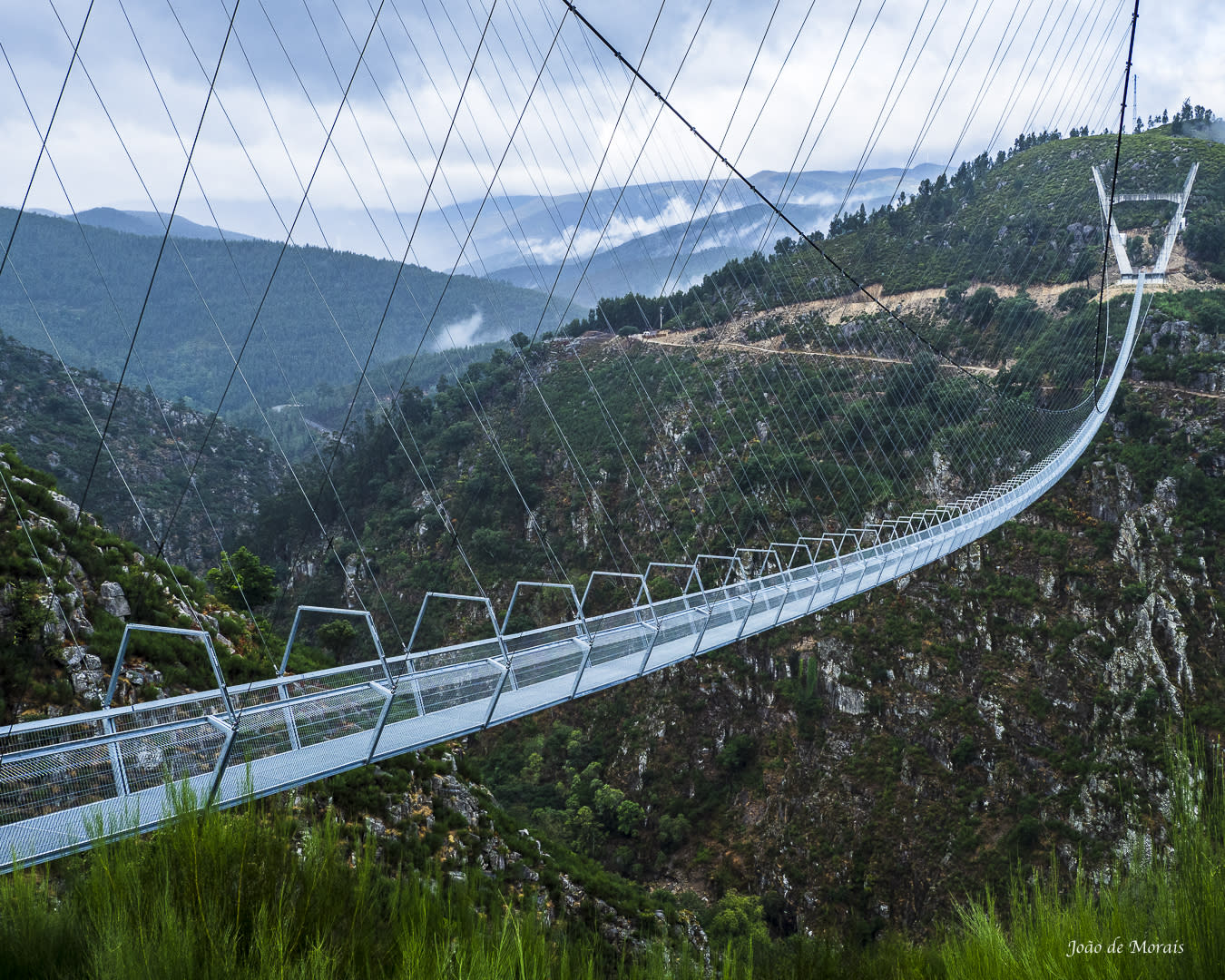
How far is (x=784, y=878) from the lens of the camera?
2322 cm

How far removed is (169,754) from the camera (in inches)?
136

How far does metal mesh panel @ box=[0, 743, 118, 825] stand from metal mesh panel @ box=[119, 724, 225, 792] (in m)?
0.09

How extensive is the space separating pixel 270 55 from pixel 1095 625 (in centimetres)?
3366

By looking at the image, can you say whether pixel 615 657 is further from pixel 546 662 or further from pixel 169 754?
pixel 169 754

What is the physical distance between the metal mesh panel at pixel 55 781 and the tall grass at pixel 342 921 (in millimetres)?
229

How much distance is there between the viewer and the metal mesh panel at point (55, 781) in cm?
302

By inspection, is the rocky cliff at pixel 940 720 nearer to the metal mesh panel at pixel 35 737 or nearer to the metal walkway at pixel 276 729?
the metal walkway at pixel 276 729

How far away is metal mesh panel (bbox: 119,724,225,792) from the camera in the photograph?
3420 millimetres

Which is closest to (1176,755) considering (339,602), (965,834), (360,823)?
(360,823)

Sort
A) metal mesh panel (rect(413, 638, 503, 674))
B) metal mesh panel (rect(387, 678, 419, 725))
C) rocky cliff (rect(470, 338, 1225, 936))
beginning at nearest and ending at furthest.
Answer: metal mesh panel (rect(387, 678, 419, 725)), metal mesh panel (rect(413, 638, 503, 674)), rocky cliff (rect(470, 338, 1225, 936))

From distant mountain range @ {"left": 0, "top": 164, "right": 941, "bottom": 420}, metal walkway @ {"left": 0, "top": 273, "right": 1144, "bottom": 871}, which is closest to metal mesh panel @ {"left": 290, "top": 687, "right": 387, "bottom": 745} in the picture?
metal walkway @ {"left": 0, "top": 273, "right": 1144, "bottom": 871}

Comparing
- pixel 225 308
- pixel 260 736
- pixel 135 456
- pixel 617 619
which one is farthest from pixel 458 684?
pixel 225 308

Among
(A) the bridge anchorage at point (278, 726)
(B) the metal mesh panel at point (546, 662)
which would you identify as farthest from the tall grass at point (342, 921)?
(B) the metal mesh panel at point (546, 662)

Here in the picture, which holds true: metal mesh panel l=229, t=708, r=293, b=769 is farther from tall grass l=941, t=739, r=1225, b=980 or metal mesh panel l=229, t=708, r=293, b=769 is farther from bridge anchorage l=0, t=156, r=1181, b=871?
tall grass l=941, t=739, r=1225, b=980
